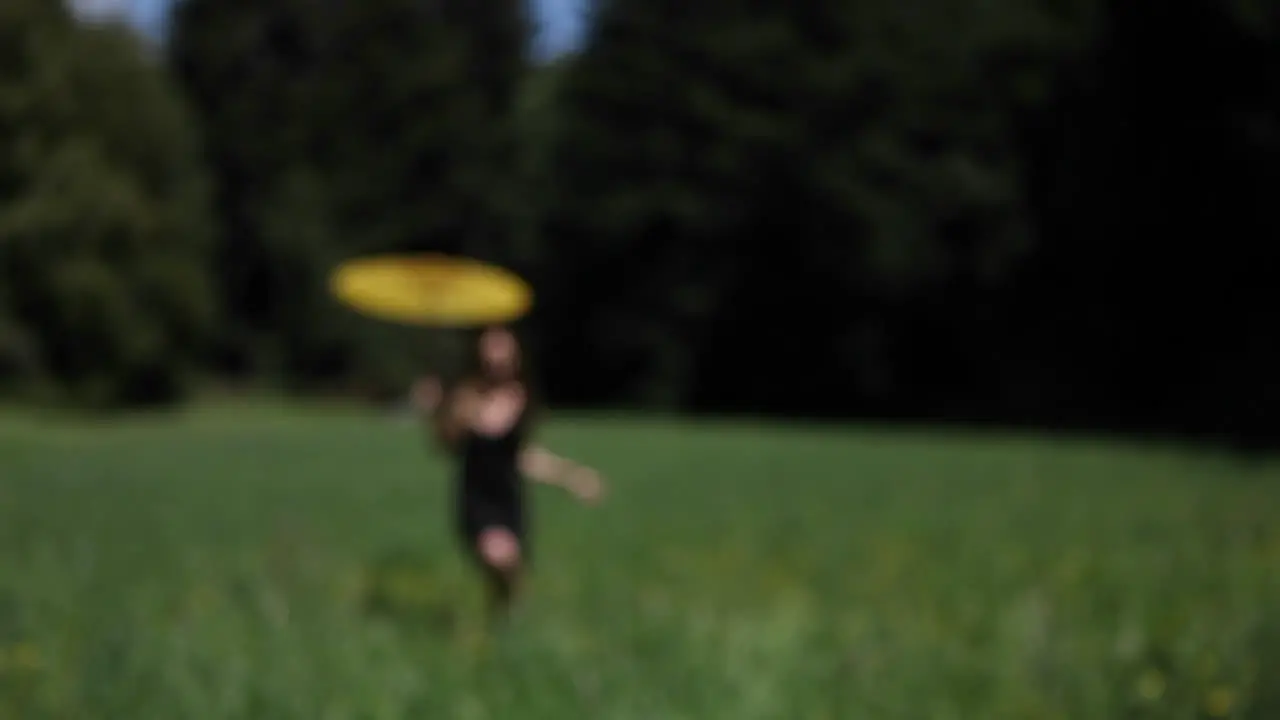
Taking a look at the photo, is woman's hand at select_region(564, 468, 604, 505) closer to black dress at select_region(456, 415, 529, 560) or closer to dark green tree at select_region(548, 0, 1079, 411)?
black dress at select_region(456, 415, 529, 560)

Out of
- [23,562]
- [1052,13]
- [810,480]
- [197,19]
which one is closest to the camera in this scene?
[23,562]

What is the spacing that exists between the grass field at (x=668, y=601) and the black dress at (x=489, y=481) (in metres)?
0.55

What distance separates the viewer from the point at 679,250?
44812mm

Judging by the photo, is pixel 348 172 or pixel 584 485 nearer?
pixel 584 485

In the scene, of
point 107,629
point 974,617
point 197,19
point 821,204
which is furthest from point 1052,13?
point 107,629

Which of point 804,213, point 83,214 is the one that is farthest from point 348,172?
point 83,214

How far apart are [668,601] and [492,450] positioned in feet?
5.29

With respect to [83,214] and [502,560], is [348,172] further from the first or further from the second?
[502,560]

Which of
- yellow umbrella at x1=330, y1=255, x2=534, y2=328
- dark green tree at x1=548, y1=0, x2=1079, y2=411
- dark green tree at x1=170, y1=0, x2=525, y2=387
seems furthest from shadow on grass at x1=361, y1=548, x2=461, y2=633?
dark green tree at x1=548, y1=0, x2=1079, y2=411

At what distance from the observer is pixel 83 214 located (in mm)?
8172

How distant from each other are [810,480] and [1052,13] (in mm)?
23519

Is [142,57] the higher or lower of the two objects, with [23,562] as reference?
higher

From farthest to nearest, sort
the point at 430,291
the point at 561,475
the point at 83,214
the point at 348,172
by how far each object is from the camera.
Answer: the point at 348,172
the point at 83,214
the point at 561,475
the point at 430,291

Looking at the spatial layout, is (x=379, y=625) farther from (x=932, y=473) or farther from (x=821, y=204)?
(x=821, y=204)
